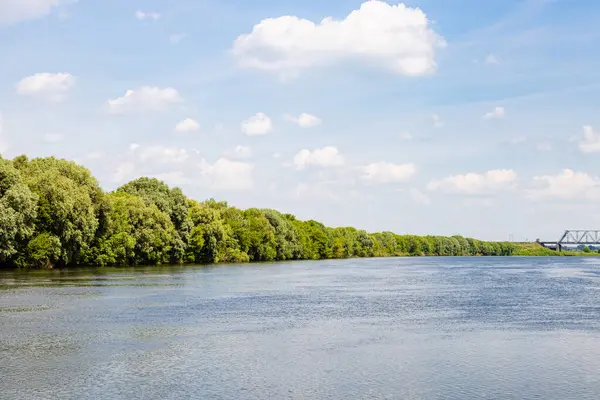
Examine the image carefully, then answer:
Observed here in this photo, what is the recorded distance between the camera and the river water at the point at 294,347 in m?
18.6

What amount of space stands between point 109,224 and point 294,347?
71.3 m

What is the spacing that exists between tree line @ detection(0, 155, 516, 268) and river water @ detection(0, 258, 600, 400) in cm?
3265

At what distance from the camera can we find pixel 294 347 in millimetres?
25266

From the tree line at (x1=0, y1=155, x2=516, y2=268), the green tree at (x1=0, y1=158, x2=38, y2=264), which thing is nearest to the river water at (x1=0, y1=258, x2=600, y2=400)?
the green tree at (x1=0, y1=158, x2=38, y2=264)

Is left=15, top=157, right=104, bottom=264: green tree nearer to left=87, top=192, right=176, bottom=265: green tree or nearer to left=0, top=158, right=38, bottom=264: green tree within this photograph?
left=87, top=192, right=176, bottom=265: green tree

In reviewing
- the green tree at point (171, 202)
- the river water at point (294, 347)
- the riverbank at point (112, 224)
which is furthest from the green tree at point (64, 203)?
the river water at point (294, 347)

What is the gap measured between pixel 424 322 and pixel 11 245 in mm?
55394

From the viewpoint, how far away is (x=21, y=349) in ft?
79.3

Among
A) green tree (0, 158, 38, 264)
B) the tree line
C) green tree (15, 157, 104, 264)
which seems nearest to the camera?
green tree (0, 158, 38, 264)

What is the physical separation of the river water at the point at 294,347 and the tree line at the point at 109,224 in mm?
32652

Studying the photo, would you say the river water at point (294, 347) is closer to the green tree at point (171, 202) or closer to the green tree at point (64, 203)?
the green tree at point (64, 203)

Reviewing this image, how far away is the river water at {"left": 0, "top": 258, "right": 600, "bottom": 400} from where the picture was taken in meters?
18.6

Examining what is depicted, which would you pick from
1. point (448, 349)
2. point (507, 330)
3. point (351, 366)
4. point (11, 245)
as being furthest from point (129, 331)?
point (11, 245)

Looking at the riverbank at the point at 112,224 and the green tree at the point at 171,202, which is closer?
the riverbank at the point at 112,224
